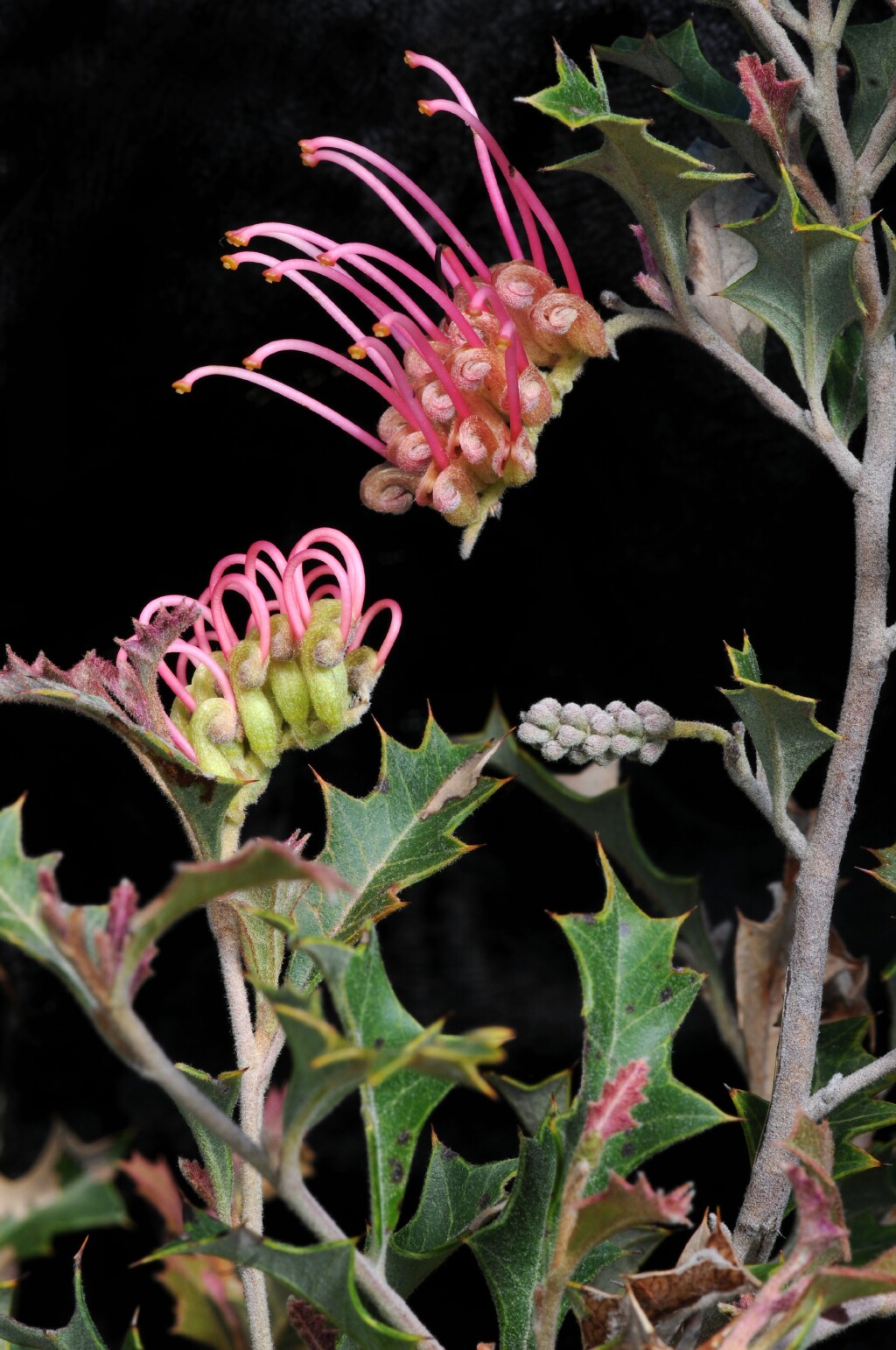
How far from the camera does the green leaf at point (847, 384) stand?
1.61 ft

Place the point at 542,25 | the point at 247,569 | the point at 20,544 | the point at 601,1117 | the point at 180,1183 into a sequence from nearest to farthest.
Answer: the point at 601,1117 < the point at 247,569 < the point at 542,25 < the point at 20,544 < the point at 180,1183

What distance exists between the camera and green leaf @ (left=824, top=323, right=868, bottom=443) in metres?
0.49

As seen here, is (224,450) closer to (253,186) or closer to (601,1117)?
(253,186)

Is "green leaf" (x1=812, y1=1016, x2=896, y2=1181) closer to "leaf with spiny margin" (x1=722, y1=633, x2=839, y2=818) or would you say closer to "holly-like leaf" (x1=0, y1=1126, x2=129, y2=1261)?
"leaf with spiny margin" (x1=722, y1=633, x2=839, y2=818)

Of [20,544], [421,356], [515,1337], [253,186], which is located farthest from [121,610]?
[515,1337]

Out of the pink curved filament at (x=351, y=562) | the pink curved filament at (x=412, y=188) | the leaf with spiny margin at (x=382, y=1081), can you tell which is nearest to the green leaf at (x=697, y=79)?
the pink curved filament at (x=412, y=188)

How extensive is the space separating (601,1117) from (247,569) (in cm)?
22

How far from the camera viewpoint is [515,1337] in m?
0.42

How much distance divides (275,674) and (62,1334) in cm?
23

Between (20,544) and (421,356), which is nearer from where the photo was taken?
(421,356)

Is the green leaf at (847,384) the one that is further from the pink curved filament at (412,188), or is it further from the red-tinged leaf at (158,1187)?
the red-tinged leaf at (158,1187)

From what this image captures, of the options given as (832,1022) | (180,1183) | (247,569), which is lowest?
(180,1183)

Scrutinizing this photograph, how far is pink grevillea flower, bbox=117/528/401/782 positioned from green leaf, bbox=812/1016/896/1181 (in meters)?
0.22

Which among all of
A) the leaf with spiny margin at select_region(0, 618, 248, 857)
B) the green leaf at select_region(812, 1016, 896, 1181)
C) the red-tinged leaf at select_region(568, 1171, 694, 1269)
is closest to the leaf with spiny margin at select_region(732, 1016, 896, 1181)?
the green leaf at select_region(812, 1016, 896, 1181)
